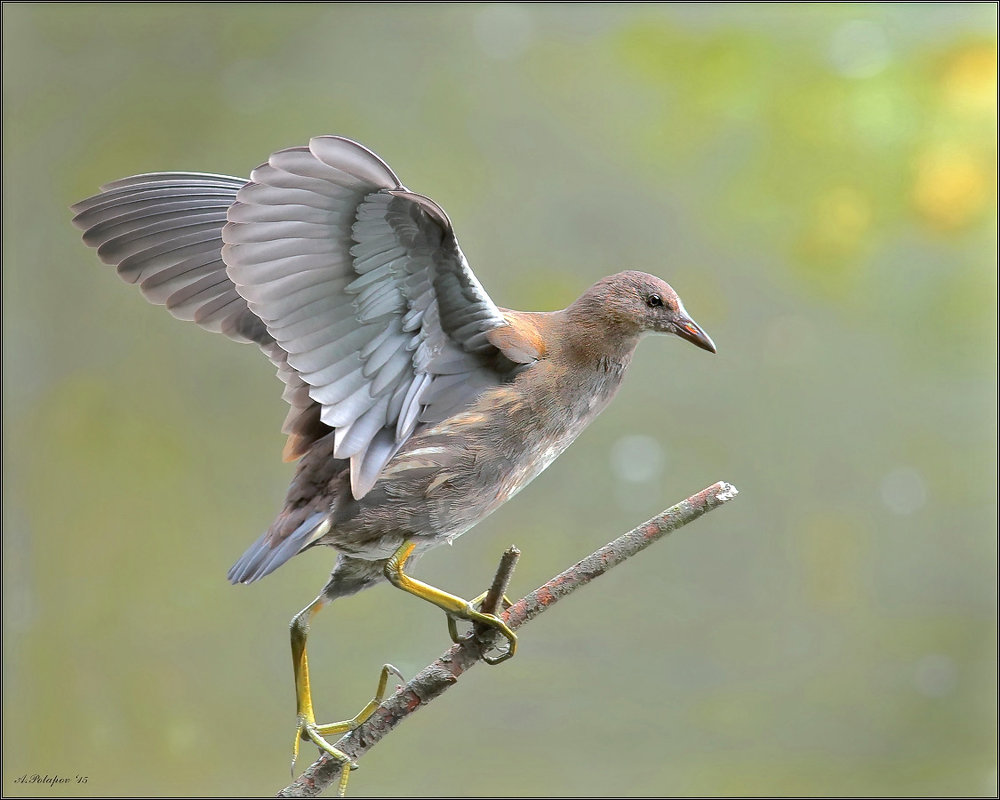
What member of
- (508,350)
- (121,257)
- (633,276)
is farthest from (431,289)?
(121,257)

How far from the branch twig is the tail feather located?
0.64 feet

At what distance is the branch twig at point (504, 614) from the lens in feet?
3.89

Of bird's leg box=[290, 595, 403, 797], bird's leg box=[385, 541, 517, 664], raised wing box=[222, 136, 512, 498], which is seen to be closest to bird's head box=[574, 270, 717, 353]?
raised wing box=[222, 136, 512, 498]

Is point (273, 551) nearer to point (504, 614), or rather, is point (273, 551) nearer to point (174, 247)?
point (504, 614)

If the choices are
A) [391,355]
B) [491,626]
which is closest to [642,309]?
[391,355]

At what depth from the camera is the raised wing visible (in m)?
1.10

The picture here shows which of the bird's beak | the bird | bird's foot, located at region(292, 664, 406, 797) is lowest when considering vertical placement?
bird's foot, located at region(292, 664, 406, 797)

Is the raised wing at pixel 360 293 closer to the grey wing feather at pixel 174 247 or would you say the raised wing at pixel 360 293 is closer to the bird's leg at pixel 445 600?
the bird's leg at pixel 445 600

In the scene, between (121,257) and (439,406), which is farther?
(121,257)

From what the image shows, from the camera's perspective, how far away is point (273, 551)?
1.18 metres

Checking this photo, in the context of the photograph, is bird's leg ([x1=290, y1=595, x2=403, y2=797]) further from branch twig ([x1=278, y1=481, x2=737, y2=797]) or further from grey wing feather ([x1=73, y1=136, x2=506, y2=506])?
grey wing feather ([x1=73, y1=136, x2=506, y2=506])

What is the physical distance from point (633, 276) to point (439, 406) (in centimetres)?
27

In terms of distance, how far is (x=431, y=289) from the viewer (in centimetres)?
124

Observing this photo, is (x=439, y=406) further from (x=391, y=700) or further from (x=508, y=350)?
(x=391, y=700)
